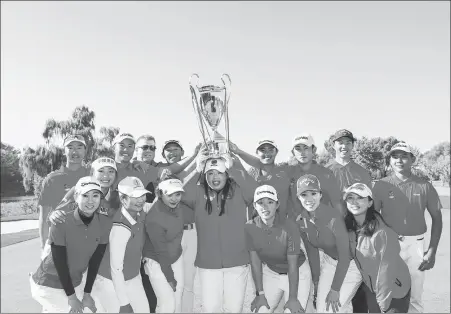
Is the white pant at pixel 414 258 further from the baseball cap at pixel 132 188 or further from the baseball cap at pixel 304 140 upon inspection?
the baseball cap at pixel 132 188

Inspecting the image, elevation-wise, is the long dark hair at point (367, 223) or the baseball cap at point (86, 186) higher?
the baseball cap at point (86, 186)

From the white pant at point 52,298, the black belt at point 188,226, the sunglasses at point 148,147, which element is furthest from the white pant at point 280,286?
the sunglasses at point 148,147

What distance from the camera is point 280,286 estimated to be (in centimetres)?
423

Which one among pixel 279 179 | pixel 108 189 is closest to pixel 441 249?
pixel 279 179

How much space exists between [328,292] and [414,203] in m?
1.78

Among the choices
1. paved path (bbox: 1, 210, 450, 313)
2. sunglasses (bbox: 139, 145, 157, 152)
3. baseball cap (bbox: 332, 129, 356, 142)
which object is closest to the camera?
baseball cap (bbox: 332, 129, 356, 142)

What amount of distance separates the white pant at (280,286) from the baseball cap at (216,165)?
1.39 m

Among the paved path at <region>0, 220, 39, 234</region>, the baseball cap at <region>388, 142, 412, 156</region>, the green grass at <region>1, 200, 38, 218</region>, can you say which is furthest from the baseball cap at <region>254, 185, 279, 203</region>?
the green grass at <region>1, 200, 38, 218</region>

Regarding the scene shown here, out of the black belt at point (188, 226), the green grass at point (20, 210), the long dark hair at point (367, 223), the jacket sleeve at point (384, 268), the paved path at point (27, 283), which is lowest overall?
the green grass at point (20, 210)

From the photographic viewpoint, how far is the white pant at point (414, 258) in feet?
15.5

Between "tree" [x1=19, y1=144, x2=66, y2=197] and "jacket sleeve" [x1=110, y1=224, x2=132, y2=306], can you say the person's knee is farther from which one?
"tree" [x1=19, y1=144, x2=66, y2=197]

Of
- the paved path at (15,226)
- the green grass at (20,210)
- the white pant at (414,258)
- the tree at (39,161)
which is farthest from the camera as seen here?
the green grass at (20,210)

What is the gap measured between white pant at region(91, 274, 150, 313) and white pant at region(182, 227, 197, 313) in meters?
0.85

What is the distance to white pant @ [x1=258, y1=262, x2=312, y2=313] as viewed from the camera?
13.8ft
